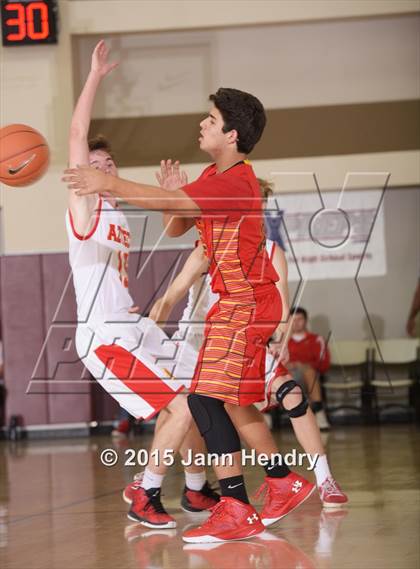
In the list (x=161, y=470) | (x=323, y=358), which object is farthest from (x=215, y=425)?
(x=323, y=358)

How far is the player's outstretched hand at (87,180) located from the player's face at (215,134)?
2.52 ft

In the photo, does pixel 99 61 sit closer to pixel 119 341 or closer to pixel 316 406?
pixel 119 341

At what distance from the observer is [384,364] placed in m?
10.8

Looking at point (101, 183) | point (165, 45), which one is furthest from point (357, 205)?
point (101, 183)

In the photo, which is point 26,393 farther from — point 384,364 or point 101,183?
point 101,183

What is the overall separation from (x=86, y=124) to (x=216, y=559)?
1.98 meters

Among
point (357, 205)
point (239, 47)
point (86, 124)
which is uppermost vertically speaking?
point (239, 47)

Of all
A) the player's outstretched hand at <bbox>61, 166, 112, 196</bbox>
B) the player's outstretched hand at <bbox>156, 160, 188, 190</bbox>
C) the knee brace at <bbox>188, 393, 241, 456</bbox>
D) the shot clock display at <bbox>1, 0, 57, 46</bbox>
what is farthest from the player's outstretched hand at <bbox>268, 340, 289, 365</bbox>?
the shot clock display at <bbox>1, 0, 57, 46</bbox>

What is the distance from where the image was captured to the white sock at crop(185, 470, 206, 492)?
5.14 meters

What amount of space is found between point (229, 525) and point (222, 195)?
1472 mm

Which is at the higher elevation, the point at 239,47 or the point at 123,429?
the point at 239,47

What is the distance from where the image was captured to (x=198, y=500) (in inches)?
202

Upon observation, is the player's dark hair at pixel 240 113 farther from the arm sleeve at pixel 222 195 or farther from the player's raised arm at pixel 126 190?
the player's raised arm at pixel 126 190

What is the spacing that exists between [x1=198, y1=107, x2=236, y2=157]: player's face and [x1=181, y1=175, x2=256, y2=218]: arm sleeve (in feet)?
0.86
